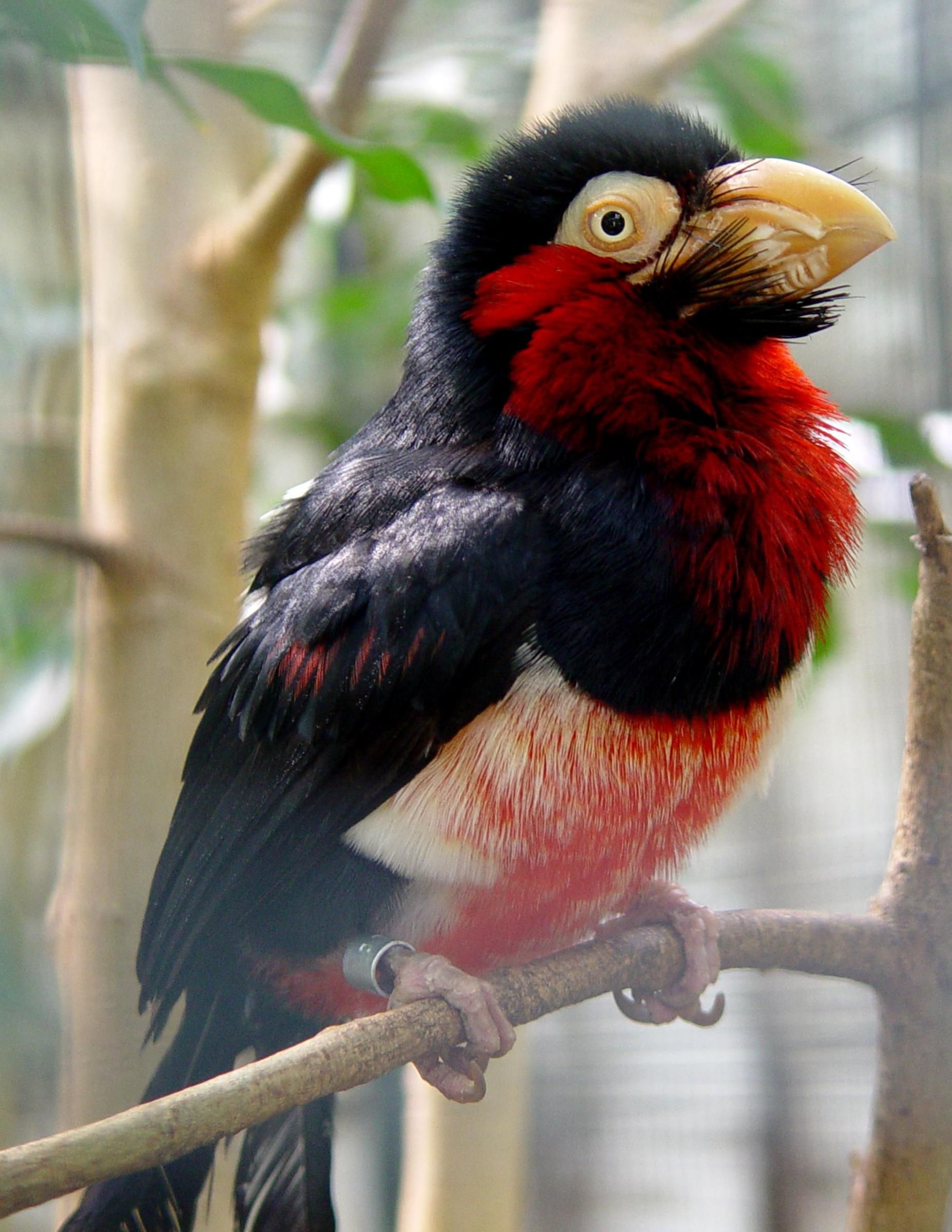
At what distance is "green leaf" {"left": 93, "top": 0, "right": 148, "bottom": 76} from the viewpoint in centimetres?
71

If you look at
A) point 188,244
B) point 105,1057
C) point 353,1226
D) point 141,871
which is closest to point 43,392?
point 188,244

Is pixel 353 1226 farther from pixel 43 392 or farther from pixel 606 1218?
pixel 43 392

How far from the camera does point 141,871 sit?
1.14 metres

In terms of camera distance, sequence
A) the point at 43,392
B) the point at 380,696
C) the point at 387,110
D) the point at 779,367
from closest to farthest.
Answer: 1. the point at 380,696
2. the point at 779,367
3. the point at 43,392
4. the point at 387,110

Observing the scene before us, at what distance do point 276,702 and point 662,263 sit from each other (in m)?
0.44

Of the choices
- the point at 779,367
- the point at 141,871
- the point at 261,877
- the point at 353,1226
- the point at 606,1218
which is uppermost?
the point at 779,367

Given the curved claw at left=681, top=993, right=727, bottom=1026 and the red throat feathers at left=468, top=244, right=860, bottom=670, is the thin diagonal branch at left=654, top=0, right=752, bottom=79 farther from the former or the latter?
the curved claw at left=681, top=993, right=727, bottom=1026

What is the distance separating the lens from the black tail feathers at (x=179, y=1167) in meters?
0.91

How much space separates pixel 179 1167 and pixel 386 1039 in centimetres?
36

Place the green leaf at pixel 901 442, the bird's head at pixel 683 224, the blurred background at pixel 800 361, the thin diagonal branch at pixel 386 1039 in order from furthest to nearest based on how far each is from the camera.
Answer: the blurred background at pixel 800 361 → the green leaf at pixel 901 442 → the bird's head at pixel 683 224 → the thin diagonal branch at pixel 386 1039

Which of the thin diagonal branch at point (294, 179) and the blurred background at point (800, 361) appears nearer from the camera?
the thin diagonal branch at point (294, 179)

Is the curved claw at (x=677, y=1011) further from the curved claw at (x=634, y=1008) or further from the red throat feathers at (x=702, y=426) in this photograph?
the red throat feathers at (x=702, y=426)

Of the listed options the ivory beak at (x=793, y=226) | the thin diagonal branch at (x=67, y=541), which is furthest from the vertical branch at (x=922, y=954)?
the thin diagonal branch at (x=67, y=541)

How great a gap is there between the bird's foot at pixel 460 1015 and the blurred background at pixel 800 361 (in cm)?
49
